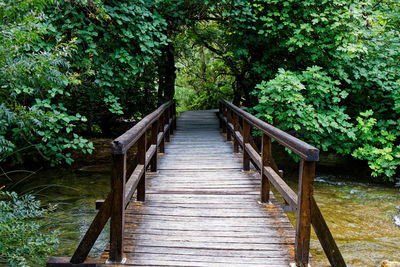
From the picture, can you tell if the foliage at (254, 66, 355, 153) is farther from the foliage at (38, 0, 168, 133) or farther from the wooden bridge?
the foliage at (38, 0, 168, 133)

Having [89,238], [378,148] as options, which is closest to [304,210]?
[89,238]

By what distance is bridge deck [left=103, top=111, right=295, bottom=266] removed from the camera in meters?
2.97

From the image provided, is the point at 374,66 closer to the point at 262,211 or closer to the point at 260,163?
the point at 260,163

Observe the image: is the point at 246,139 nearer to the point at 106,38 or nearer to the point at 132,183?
the point at 132,183

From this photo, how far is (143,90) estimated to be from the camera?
11750mm

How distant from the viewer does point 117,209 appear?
9.27ft

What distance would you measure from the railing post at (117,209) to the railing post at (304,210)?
4.97ft

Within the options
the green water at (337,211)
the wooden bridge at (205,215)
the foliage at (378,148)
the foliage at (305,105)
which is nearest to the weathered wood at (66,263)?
the wooden bridge at (205,215)

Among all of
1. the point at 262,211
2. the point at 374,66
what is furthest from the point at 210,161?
the point at 374,66

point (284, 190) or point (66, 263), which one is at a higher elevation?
point (284, 190)

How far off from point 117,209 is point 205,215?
1362 millimetres

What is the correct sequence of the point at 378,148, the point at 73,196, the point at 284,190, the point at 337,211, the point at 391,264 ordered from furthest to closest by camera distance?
the point at 378,148 → the point at 73,196 → the point at 337,211 → the point at 391,264 → the point at 284,190

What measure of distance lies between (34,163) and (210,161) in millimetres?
6035

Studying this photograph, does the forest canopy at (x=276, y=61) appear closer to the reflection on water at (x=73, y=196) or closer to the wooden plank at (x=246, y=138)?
the reflection on water at (x=73, y=196)
